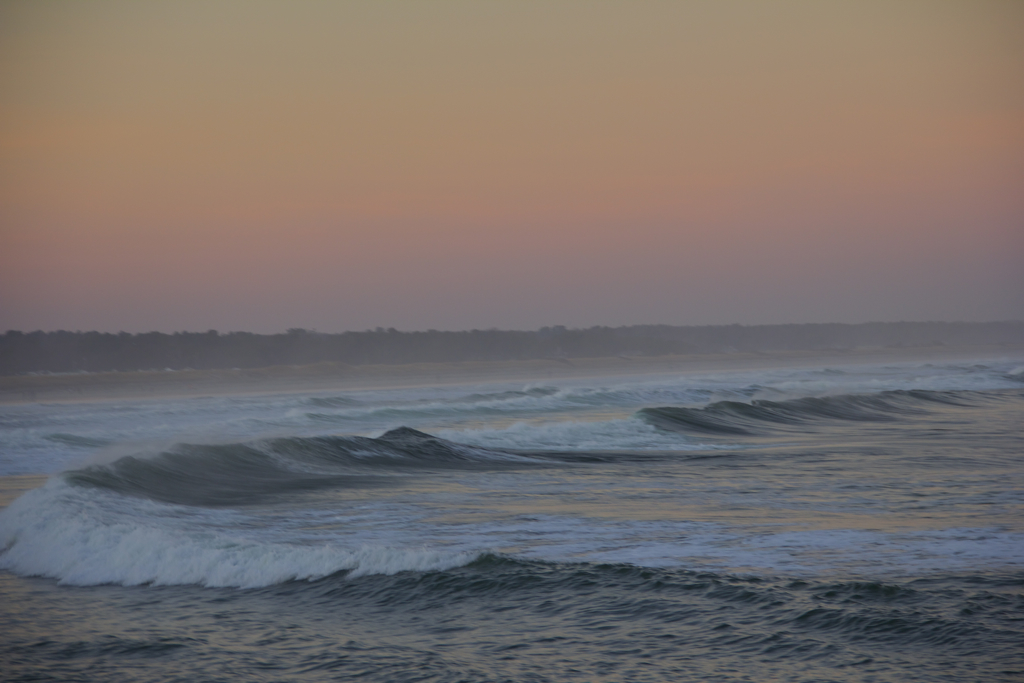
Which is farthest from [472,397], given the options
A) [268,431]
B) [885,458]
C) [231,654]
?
[231,654]

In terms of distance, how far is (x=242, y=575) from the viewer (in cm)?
738

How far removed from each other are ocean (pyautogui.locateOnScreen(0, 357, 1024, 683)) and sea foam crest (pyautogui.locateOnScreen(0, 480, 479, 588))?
1.0 inches

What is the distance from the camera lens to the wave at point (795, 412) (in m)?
20.6

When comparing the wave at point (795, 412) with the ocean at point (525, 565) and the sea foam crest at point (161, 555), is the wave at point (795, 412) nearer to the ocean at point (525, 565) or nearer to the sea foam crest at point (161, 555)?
the ocean at point (525, 565)

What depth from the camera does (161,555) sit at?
26.3ft

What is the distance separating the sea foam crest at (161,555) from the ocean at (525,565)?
26mm

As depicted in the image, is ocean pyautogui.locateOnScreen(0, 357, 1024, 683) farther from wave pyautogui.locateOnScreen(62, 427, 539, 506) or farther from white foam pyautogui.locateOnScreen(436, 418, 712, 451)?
white foam pyautogui.locateOnScreen(436, 418, 712, 451)

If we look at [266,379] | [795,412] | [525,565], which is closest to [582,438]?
[795,412]

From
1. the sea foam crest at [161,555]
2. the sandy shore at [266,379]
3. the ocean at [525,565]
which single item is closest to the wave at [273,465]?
the ocean at [525,565]

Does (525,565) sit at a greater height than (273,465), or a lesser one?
greater

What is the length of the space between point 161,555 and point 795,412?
18.9 metres

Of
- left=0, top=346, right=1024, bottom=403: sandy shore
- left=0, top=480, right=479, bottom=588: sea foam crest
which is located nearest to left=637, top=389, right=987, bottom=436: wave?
left=0, top=480, right=479, bottom=588: sea foam crest

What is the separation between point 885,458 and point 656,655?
30.0 feet

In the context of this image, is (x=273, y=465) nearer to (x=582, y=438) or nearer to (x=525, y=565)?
(x=582, y=438)
